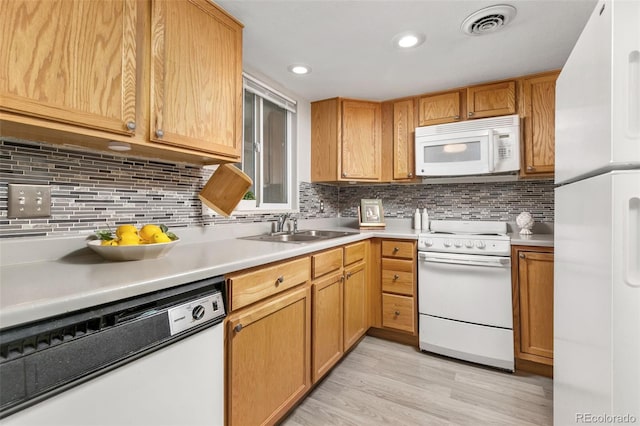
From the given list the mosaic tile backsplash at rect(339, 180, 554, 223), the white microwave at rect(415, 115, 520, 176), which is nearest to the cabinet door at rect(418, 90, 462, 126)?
the white microwave at rect(415, 115, 520, 176)

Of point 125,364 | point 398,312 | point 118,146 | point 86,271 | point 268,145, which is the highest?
point 268,145

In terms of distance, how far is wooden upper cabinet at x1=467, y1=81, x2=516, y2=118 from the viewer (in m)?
2.29

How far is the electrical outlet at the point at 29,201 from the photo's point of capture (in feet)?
3.48

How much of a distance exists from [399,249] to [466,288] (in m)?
0.54

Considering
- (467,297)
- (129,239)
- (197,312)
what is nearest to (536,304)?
(467,297)

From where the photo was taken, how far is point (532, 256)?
1965mm

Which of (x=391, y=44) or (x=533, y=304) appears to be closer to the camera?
(x=391, y=44)

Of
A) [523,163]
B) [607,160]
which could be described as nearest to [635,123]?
[607,160]

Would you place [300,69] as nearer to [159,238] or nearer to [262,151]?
[262,151]

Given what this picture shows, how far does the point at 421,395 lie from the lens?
174cm

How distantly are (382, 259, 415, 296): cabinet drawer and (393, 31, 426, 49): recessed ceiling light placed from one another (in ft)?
4.98

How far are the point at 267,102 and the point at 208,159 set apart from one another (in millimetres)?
1110

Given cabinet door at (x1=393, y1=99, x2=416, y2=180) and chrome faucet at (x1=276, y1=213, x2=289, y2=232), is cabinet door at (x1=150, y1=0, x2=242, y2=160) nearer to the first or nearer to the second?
chrome faucet at (x1=276, y1=213, x2=289, y2=232)

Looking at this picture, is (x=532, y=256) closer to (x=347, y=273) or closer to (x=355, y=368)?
(x=347, y=273)
